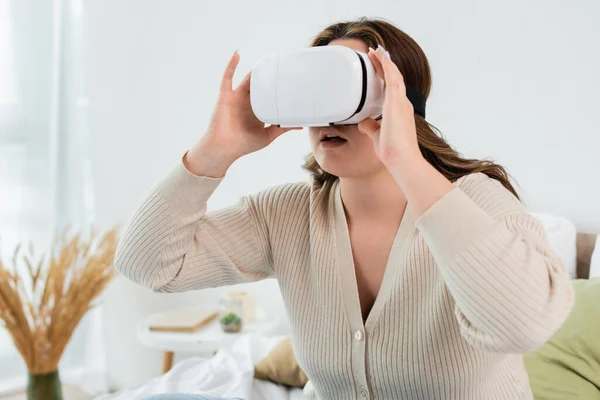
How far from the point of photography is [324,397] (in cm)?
113

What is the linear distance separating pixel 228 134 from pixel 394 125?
0.33 meters

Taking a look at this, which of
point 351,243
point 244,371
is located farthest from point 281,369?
point 351,243

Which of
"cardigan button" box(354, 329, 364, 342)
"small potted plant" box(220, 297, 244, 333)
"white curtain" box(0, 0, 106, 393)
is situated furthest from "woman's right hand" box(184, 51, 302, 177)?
"white curtain" box(0, 0, 106, 393)

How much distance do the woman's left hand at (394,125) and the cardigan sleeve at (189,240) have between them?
33cm

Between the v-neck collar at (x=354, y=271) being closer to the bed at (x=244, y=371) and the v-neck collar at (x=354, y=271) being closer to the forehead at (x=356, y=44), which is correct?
the forehead at (x=356, y=44)

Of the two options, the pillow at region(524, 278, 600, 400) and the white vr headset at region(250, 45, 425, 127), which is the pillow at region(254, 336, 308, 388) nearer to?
the pillow at region(524, 278, 600, 400)

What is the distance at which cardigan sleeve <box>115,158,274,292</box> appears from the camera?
1.05 m

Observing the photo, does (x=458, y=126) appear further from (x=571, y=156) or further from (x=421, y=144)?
(x=421, y=144)

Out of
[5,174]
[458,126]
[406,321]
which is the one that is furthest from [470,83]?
[5,174]

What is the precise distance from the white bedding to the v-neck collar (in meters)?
0.58

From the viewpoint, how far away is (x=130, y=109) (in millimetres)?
2436

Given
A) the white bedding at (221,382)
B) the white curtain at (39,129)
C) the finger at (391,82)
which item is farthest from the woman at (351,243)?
the white curtain at (39,129)

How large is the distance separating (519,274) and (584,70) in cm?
112

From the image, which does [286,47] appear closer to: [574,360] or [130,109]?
[130,109]
